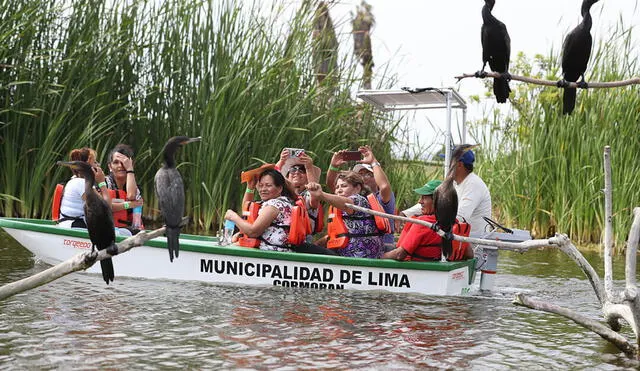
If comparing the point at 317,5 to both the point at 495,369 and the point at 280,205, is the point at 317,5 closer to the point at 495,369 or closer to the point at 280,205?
the point at 280,205

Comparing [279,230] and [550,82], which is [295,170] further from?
[550,82]

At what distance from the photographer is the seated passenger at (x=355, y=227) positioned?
7.85 metres

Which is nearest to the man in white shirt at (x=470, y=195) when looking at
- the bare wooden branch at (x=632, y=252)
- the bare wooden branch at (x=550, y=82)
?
the bare wooden branch at (x=632, y=252)

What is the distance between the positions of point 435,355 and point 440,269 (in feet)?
6.94

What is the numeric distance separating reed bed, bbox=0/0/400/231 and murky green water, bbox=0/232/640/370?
297 centimetres

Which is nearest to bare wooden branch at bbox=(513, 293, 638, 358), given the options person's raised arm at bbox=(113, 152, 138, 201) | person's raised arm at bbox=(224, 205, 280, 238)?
person's raised arm at bbox=(224, 205, 280, 238)

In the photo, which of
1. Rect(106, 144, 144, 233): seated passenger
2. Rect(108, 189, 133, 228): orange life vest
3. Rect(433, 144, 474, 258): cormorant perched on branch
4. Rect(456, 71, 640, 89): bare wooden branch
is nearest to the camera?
Rect(456, 71, 640, 89): bare wooden branch

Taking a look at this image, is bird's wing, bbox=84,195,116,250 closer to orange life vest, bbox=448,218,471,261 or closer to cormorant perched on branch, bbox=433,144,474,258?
cormorant perched on branch, bbox=433,144,474,258

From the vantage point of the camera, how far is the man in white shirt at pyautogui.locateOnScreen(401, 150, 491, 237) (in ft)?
25.7

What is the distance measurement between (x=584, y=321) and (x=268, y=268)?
3.28 metres

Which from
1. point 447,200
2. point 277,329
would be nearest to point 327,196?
point 447,200

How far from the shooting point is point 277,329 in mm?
6406

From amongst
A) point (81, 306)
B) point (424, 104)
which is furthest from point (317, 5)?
point (81, 306)

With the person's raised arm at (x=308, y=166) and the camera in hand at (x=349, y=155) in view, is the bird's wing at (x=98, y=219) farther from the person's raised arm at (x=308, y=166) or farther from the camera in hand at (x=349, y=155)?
the camera in hand at (x=349, y=155)
